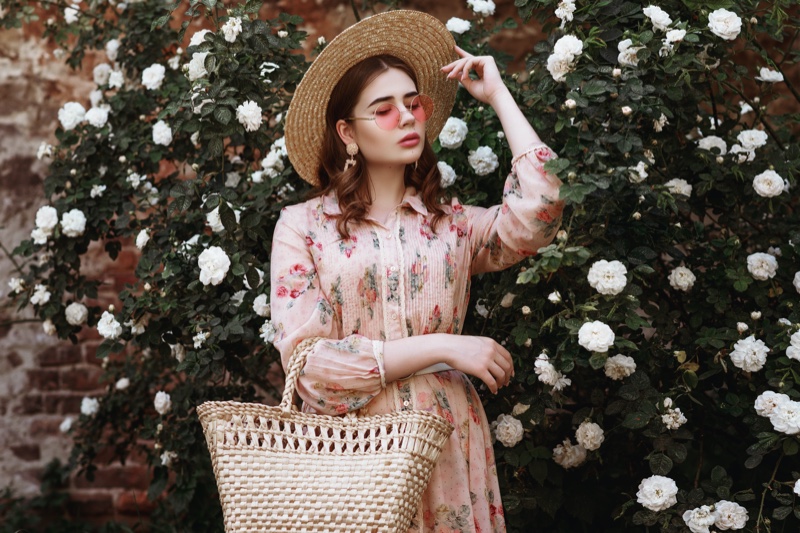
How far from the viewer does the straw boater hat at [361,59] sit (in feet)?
7.27

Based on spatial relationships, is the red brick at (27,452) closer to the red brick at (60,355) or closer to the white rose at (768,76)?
the red brick at (60,355)

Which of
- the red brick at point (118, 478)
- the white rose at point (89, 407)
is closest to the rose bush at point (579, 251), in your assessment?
the white rose at point (89, 407)

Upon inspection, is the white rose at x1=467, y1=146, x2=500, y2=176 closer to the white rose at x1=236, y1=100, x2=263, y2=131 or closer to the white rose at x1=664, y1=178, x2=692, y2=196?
the white rose at x1=664, y1=178, x2=692, y2=196

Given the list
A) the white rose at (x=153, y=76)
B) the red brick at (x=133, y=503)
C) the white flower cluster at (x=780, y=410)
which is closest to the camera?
the white flower cluster at (x=780, y=410)

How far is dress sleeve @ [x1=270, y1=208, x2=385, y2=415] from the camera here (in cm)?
192

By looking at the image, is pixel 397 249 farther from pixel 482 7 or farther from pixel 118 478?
pixel 118 478

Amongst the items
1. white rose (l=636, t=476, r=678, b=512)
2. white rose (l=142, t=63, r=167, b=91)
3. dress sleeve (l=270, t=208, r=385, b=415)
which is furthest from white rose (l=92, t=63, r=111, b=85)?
white rose (l=636, t=476, r=678, b=512)

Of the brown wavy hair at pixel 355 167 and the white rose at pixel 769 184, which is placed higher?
the brown wavy hair at pixel 355 167

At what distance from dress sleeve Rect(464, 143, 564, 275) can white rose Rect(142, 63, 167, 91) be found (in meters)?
1.45

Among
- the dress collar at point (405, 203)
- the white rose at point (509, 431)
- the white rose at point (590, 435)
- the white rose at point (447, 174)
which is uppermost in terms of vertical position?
the dress collar at point (405, 203)

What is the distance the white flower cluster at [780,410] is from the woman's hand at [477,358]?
2.68ft

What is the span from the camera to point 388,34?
2.26 m

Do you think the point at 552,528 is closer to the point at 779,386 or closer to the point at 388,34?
the point at 779,386

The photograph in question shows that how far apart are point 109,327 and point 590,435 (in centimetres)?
157
